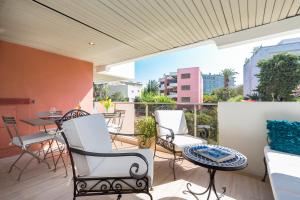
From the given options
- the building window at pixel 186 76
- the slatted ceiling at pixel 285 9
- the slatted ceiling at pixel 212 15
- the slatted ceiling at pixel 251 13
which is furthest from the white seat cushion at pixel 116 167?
the building window at pixel 186 76

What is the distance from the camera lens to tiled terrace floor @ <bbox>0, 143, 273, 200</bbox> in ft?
7.10

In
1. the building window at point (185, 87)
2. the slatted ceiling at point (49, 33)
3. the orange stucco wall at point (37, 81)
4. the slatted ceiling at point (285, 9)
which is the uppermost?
the building window at point (185, 87)

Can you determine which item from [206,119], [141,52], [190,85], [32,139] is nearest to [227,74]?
[190,85]

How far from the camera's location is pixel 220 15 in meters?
2.61

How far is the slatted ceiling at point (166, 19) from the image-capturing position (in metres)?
2.35

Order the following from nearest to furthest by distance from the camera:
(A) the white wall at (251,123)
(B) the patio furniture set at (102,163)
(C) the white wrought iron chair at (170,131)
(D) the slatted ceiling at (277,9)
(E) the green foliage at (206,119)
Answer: (B) the patio furniture set at (102,163) → (D) the slatted ceiling at (277,9) → (A) the white wall at (251,123) → (C) the white wrought iron chair at (170,131) → (E) the green foliage at (206,119)

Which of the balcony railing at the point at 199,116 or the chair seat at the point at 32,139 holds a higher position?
the balcony railing at the point at 199,116

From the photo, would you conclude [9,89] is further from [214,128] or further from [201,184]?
[214,128]

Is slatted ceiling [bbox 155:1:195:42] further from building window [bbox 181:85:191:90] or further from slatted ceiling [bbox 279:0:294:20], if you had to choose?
building window [bbox 181:85:191:90]

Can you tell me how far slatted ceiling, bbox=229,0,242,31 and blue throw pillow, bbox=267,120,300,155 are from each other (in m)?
1.62

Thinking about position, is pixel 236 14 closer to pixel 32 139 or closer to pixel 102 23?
pixel 102 23

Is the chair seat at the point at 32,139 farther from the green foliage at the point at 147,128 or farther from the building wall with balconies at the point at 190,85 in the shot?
the building wall with balconies at the point at 190,85

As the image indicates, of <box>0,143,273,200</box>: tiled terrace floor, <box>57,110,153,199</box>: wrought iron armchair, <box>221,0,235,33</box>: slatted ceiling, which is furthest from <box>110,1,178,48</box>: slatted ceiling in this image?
<box>0,143,273,200</box>: tiled terrace floor

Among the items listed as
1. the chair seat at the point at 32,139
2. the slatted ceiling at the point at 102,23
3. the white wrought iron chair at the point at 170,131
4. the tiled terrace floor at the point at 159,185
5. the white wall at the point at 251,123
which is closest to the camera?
the tiled terrace floor at the point at 159,185
